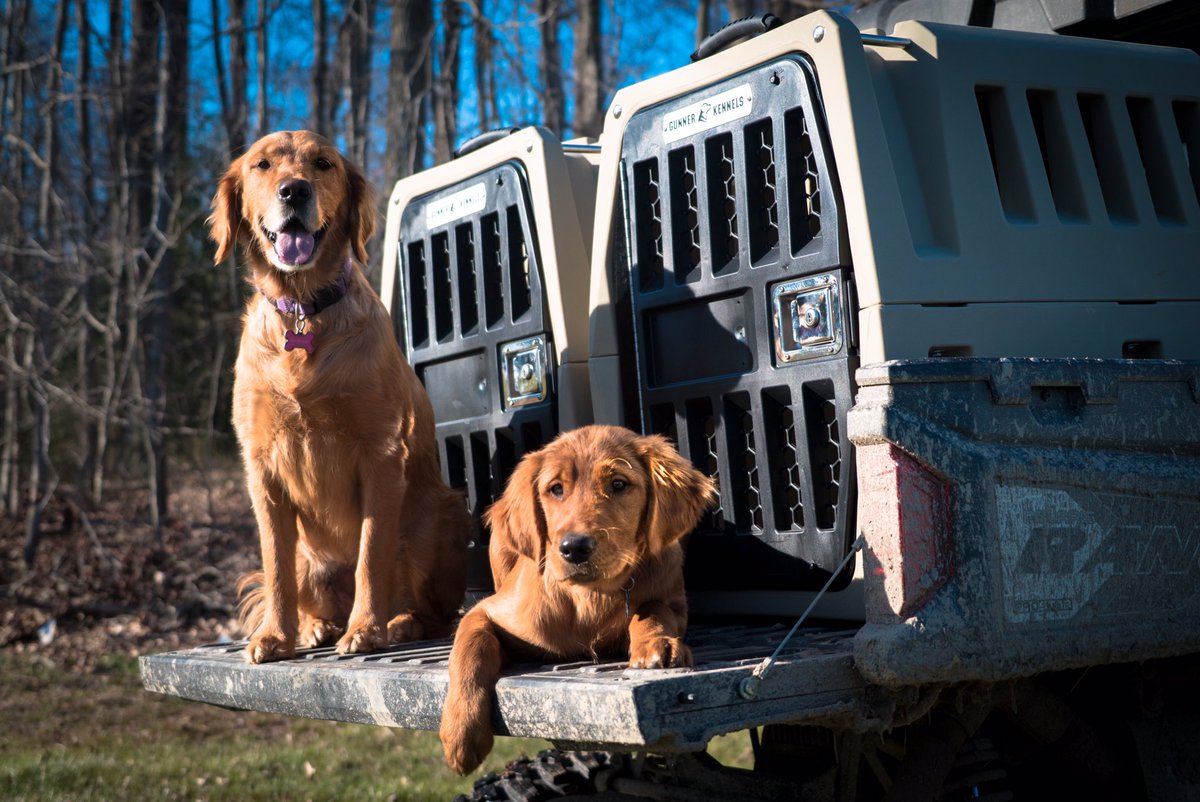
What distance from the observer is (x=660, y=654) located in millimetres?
2502

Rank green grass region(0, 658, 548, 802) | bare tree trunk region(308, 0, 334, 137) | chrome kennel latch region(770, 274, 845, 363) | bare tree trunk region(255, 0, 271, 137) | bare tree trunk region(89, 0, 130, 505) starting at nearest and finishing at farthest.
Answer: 1. chrome kennel latch region(770, 274, 845, 363)
2. green grass region(0, 658, 548, 802)
3. bare tree trunk region(89, 0, 130, 505)
4. bare tree trunk region(255, 0, 271, 137)
5. bare tree trunk region(308, 0, 334, 137)

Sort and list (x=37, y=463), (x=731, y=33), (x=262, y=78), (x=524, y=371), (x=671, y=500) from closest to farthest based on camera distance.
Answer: (x=671, y=500) < (x=731, y=33) < (x=524, y=371) < (x=37, y=463) < (x=262, y=78)

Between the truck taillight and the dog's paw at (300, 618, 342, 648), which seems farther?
the dog's paw at (300, 618, 342, 648)

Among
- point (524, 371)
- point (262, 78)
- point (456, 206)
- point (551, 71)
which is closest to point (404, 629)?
point (524, 371)

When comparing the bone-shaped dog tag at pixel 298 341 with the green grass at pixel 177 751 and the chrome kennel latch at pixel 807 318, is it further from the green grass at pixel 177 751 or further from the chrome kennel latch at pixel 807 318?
the green grass at pixel 177 751

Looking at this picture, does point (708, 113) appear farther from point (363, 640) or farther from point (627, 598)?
point (363, 640)

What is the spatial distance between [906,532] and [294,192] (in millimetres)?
2072

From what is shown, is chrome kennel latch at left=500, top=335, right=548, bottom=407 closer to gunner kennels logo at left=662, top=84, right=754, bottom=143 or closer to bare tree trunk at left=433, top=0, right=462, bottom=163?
gunner kennels logo at left=662, top=84, right=754, bottom=143

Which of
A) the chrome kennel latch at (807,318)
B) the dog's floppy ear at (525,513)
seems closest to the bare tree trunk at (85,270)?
the dog's floppy ear at (525,513)

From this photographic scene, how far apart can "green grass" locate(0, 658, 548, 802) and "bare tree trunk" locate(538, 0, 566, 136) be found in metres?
7.12

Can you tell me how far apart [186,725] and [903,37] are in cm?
598

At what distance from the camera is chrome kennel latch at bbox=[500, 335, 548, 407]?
12.9 feet

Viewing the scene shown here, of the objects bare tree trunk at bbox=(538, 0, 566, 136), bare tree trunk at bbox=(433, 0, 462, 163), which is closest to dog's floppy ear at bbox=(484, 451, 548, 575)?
bare tree trunk at bbox=(433, 0, 462, 163)

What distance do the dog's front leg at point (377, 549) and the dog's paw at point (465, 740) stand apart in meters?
0.98
